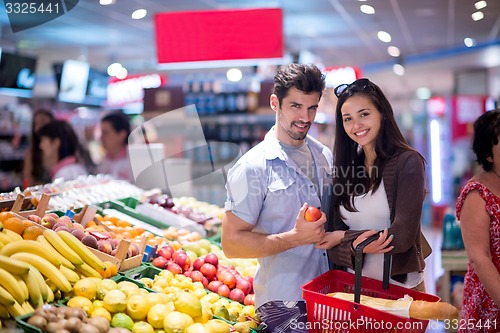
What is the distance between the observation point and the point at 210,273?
11.8 ft

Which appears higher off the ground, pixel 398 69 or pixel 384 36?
pixel 398 69

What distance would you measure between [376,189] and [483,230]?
800mm

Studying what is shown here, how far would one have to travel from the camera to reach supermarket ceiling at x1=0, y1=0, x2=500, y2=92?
28.0ft

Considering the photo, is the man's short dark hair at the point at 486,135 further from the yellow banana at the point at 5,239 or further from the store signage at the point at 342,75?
the store signage at the point at 342,75

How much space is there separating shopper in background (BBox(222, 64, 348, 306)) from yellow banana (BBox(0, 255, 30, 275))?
95 centimetres

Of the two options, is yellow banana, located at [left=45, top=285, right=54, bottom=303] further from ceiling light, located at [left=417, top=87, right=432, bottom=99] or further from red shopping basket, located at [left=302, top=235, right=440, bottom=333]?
ceiling light, located at [left=417, top=87, right=432, bottom=99]

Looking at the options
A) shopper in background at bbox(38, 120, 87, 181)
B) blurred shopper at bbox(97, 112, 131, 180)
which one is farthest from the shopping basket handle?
blurred shopper at bbox(97, 112, 131, 180)

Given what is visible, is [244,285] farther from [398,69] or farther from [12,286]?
[398,69]

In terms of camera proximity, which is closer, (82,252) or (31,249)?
(31,249)

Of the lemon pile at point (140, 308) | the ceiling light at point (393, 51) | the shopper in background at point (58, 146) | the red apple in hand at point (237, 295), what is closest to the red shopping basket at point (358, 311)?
the lemon pile at point (140, 308)

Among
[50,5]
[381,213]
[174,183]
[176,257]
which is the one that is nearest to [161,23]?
[174,183]

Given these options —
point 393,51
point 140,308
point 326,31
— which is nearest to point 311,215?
point 140,308

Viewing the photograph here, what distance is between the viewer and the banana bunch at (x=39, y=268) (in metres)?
2.23

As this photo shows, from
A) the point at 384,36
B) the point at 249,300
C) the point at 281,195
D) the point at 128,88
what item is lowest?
the point at 249,300
